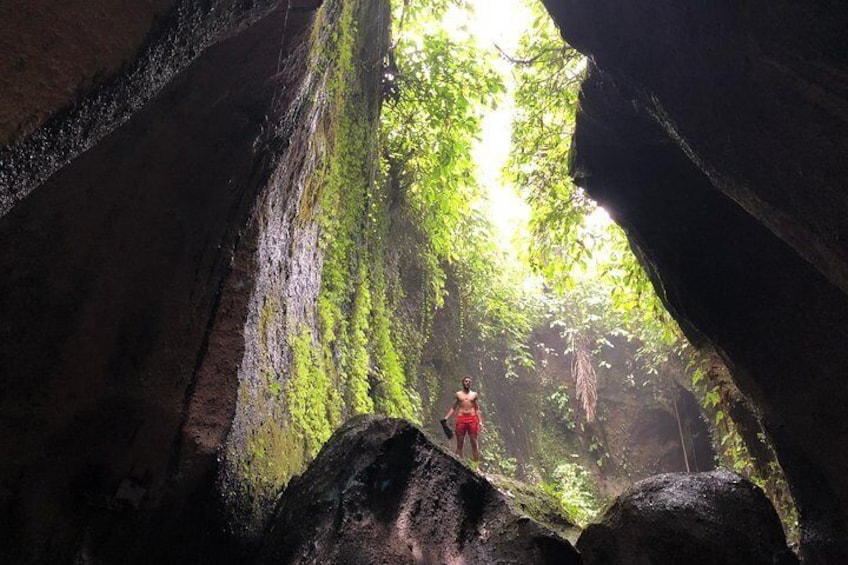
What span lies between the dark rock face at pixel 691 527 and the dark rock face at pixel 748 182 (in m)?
0.67

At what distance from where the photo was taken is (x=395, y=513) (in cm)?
350

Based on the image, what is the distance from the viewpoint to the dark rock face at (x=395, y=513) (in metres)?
3.28

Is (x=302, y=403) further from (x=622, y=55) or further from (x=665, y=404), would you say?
(x=665, y=404)

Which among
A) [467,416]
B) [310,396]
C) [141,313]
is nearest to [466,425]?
[467,416]

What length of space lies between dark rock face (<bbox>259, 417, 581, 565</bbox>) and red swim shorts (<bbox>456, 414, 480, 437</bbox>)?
17.2 ft

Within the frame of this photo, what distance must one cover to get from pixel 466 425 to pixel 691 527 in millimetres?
5503

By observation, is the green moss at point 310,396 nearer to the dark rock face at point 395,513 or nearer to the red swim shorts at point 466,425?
the dark rock face at point 395,513

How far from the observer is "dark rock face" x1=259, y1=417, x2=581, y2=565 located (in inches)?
129

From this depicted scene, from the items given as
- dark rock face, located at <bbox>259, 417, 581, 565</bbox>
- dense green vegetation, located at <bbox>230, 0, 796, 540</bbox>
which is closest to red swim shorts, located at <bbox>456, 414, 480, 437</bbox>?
dense green vegetation, located at <bbox>230, 0, 796, 540</bbox>

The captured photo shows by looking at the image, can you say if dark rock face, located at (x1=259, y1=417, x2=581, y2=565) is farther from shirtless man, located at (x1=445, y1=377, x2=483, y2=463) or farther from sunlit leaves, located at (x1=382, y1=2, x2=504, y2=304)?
sunlit leaves, located at (x1=382, y1=2, x2=504, y2=304)

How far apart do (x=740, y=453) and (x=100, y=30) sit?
7106mm

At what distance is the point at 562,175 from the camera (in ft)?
28.6

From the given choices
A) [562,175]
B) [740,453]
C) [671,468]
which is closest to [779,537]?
[740,453]

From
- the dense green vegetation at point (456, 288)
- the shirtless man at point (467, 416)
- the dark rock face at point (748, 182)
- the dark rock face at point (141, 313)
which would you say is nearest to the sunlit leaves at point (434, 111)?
the dense green vegetation at point (456, 288)
